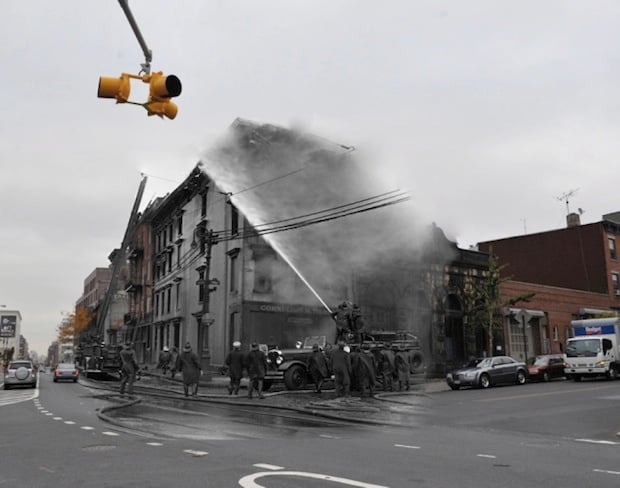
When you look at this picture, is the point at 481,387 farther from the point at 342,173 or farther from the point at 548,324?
the point at 548,324

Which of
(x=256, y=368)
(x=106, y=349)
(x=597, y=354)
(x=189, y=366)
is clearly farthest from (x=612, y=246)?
(x=189, y=366)

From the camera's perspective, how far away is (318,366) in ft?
60.9

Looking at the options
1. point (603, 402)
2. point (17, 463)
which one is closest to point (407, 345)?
point (603, 402)

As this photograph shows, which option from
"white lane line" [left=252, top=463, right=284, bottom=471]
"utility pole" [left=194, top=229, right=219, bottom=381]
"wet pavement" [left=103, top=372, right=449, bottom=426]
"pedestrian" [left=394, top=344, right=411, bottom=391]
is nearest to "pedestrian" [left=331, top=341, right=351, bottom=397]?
"wet pavement" [left=103, top=372, right=449, bottom=426]

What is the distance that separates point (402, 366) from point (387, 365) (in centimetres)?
55

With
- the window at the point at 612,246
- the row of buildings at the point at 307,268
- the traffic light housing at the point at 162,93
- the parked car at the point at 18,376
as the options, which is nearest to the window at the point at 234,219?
the row of buildings at the point at 307,268

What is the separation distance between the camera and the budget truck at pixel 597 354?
24.0 m

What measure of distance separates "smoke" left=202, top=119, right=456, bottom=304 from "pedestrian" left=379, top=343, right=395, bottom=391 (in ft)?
→ 25.1

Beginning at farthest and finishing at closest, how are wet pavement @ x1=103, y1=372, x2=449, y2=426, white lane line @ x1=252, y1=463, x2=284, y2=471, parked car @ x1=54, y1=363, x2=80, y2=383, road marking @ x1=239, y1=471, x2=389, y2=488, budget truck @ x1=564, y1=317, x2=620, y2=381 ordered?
1. parked car @ x1=54, y1=363, x2=80, y2=383
2. budget truck @ x1=564, y1=317, x2=620, y2=381
3. wet pavement @ x1=103, y1=372, x2=449, y2=426
4. white lane line @ x1=252, y1=463, x2=284, y2=471
5. road marking @ x1=239, y1=471, x2=389, y2=488

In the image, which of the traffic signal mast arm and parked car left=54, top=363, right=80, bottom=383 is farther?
parked car left=54, top=363, right=80, bottom=383

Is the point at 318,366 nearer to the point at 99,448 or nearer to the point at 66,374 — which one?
the point at 99,448

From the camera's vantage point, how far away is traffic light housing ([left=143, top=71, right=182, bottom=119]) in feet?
22.6

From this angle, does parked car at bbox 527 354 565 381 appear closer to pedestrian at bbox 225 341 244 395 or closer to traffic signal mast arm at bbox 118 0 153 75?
pedestrian at bbox 225 341 244 395

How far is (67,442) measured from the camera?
8.64m
